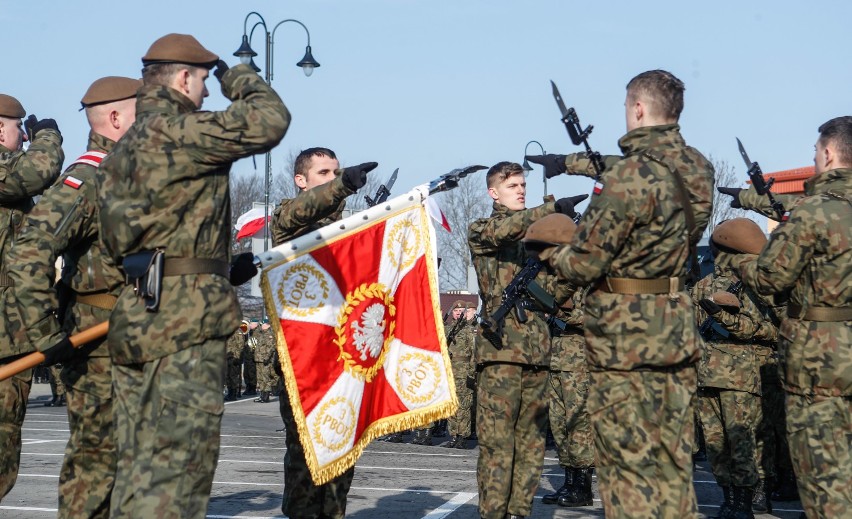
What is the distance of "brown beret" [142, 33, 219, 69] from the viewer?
5641 millimetres

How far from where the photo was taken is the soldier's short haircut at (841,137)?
7.14 metres

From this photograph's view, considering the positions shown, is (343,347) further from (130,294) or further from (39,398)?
(39,398)

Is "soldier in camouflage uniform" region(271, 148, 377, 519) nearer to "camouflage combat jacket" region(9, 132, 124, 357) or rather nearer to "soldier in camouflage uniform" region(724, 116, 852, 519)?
"camouflage combat jacket" region(9, 132, 124, 357)

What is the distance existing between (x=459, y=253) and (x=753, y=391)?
5078 cm

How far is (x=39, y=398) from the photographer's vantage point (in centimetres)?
2836

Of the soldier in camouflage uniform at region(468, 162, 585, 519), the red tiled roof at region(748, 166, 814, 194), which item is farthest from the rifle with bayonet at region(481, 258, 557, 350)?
the red tiled roof at region(748, 166, 814, 194)

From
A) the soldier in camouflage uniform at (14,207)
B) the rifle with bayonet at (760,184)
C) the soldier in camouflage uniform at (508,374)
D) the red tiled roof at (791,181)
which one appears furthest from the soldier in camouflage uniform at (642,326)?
the red tiled roof at (791,181)

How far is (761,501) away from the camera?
33.8ft

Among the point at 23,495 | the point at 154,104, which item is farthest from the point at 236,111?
the point at 23,495

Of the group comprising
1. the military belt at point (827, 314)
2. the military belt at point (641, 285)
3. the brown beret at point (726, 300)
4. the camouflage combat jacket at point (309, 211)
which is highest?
the camouflage combat jacket at point (309, 211)

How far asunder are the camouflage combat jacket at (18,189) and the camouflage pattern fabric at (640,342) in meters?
3.28

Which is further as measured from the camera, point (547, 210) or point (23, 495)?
point (23, 495)

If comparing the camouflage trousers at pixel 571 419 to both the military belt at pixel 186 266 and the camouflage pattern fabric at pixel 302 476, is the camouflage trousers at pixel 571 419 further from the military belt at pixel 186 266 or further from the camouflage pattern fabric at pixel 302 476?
the military belt at pixel 186 266

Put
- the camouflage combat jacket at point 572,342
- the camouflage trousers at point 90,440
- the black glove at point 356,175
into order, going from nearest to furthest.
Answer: the camouflage trousers at point 90,440
the black glove at point 356,175
the camouflage combat jacket at point 572,342
